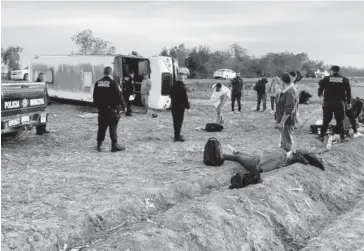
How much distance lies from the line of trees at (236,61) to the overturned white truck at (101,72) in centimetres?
3203

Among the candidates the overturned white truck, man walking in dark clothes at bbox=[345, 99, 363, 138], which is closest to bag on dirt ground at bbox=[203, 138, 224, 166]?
man walking in dark clothes at bbox=[345, 99, 363, 138]

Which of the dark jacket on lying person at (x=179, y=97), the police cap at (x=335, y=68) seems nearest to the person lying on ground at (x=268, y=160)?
the dark jacket on lying person at (x=179, y=97)

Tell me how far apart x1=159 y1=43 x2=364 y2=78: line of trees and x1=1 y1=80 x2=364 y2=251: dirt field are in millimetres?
40500

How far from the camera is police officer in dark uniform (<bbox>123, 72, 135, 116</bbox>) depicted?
17816 millimetres

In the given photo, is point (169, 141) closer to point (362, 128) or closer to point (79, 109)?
point (362, 128)

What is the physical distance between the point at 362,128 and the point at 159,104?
7769mm

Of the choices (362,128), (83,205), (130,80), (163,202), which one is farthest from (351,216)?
(130,80)

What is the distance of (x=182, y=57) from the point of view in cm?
5509

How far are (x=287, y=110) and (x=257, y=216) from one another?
8.63 feet

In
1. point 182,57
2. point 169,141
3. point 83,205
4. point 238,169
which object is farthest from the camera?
point 182,57

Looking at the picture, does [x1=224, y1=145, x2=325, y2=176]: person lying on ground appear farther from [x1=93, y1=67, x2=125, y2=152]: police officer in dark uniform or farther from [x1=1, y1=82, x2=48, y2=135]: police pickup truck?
[x1=1, y1=82, x2=48, y2=135]: police pickup truck

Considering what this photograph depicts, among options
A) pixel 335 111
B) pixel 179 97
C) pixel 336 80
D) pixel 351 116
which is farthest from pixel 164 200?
pixel 351 116

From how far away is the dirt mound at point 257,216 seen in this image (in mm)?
5852

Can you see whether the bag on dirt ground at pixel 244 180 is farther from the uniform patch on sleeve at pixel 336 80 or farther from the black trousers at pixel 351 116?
the black trousers at pixel 351 116
